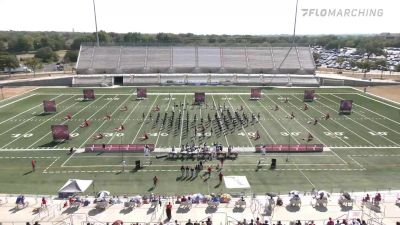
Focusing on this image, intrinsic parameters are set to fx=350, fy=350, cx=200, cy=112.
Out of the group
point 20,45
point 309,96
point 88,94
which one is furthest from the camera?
point 20,45

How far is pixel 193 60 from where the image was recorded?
258 ft

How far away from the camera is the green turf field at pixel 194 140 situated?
23.6 m

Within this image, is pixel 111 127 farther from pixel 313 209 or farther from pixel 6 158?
pixel 313 209

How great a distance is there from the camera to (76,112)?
141 feet

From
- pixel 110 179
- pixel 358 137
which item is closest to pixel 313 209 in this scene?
pixel 110 179

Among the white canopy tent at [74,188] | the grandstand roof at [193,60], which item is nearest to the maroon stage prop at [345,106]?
the grandstand roof at [193,60]

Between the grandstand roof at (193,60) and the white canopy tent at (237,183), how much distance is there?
5255 cm

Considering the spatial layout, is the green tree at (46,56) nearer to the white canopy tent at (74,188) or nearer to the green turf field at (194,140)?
the green turf field at (194,140)

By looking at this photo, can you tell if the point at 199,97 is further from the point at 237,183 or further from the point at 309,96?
the point at 237,183

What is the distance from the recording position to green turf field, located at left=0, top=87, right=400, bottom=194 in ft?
77.5

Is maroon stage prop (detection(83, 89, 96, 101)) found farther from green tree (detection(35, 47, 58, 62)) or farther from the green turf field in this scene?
green tree (detection(35, 47, 58, 62))

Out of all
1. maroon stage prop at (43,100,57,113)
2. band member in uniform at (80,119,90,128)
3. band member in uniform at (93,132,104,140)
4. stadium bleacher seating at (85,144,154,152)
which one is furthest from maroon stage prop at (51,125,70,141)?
maroon stage prop at (43,100,57,113)

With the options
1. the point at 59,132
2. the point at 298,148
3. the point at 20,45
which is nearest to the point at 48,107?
the point at 59,132

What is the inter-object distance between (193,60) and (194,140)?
48.8 meters
